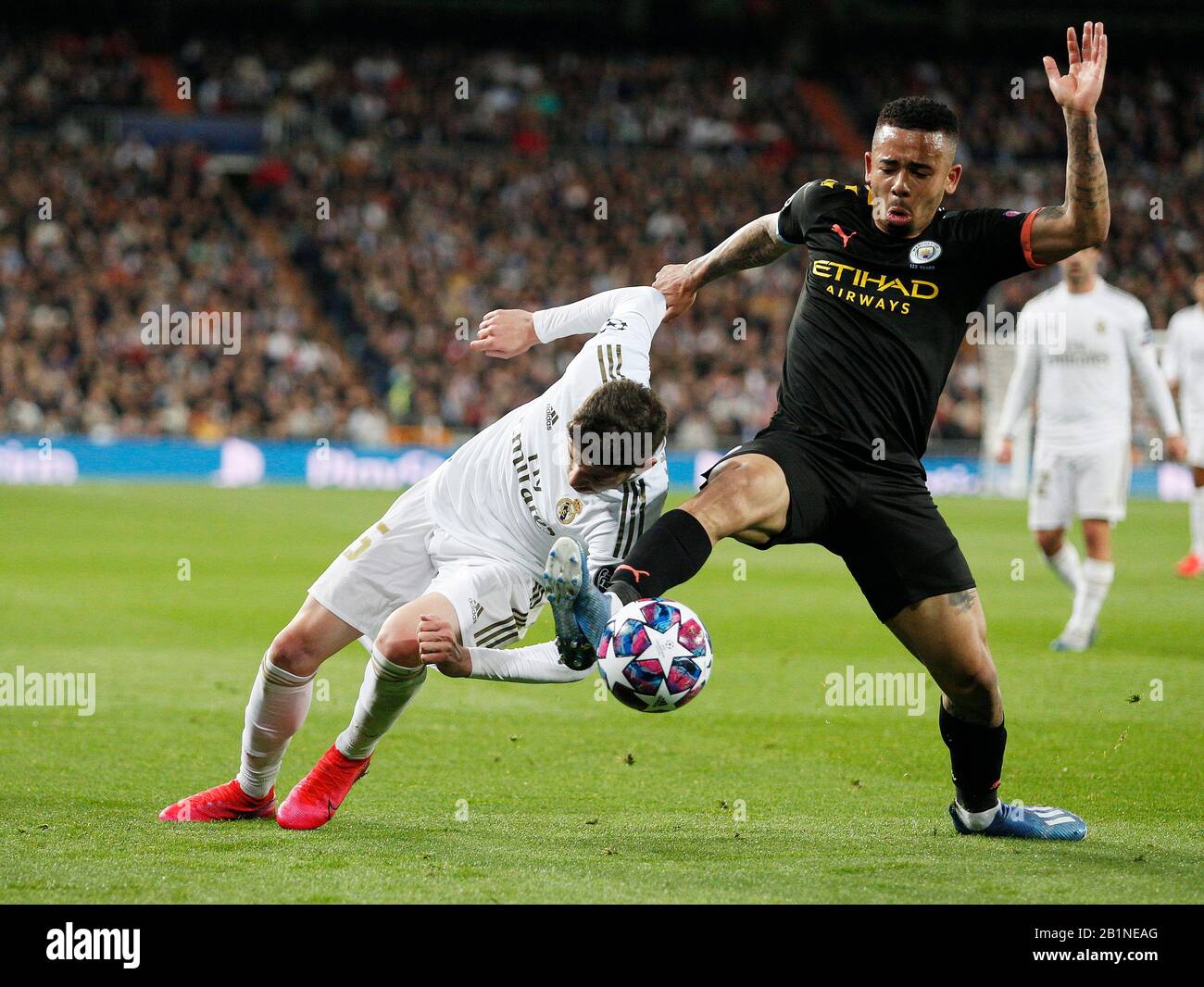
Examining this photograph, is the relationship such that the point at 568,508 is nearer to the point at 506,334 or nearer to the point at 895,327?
the point at 506,334

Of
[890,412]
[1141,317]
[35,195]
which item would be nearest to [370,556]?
[890,412]

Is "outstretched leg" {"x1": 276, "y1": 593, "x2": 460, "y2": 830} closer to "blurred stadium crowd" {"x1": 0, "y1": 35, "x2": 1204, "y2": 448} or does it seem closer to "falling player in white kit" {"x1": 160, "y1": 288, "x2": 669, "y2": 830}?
"falling player in white kit" {"x1": 160, "y1": 288, "x2": 669, "y2": 830}

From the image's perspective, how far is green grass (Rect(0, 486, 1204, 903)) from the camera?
4.63 meters

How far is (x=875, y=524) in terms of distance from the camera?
513cm

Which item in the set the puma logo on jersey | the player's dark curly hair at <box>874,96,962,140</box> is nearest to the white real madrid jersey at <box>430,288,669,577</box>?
the puma logo on jersey

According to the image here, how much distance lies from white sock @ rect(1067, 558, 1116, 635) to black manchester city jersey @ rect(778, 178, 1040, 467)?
5.22 m

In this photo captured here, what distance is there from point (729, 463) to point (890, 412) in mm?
637

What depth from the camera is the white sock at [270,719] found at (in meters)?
5.43

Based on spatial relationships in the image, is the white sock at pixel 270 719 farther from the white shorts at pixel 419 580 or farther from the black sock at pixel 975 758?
the black sock at pixel 975 758

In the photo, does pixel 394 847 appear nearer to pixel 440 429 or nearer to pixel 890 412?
pixel 890 412

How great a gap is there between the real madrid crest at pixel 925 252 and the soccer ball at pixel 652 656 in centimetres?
161

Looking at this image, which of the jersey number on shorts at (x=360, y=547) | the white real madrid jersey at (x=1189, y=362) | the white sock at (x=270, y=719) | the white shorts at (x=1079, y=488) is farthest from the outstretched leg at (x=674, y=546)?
the white real madrid jersey at (x=1189, y=362)

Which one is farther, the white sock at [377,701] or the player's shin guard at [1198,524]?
the player's shin guard at [1198,524]

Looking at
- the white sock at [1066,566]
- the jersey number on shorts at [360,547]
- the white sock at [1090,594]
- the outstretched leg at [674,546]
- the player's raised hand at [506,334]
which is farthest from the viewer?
the white sock at [1066,566]
